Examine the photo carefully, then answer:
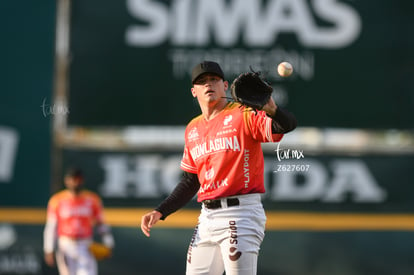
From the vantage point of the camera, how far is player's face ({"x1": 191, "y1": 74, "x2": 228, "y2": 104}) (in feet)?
17.5

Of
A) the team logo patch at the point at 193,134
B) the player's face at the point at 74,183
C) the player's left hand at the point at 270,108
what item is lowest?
the player's face at the point at 74,183

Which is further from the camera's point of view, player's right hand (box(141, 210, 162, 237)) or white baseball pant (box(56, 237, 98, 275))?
white baseball pant (box(56, 237, 98, 275))

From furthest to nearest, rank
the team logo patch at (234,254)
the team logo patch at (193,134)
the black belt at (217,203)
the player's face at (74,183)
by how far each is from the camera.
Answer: the player's face at (74,183) < the team logo patch at (193,134) < the black belt at (217,203) < the team logo patch at (234,254)

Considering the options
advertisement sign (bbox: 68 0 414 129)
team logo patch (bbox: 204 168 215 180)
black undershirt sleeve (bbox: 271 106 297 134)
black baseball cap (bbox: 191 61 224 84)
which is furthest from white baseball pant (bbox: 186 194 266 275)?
advertisement sign (bbox: 68 0 414 129)

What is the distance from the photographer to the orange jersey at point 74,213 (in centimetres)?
1112

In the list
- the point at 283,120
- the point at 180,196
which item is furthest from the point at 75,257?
the point at 283,120

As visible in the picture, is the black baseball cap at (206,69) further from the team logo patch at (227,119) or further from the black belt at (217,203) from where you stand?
the black belt at (217,203)

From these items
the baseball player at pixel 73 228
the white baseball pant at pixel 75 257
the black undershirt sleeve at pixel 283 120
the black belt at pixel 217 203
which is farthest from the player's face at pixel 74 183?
the black undershirt sleeve at pixel 283 120

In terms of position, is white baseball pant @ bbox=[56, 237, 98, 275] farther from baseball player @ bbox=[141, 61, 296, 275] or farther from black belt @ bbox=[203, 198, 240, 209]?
black belt @ bbox=[203, 198, 240, 209]

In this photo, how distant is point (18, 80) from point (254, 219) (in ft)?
25.1

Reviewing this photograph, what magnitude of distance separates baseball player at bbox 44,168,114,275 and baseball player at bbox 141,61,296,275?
586 cm

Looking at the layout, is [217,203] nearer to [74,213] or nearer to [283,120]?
[283,120]

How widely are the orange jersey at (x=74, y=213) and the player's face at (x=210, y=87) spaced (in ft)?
20.5

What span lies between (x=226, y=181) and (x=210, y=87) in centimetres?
69
